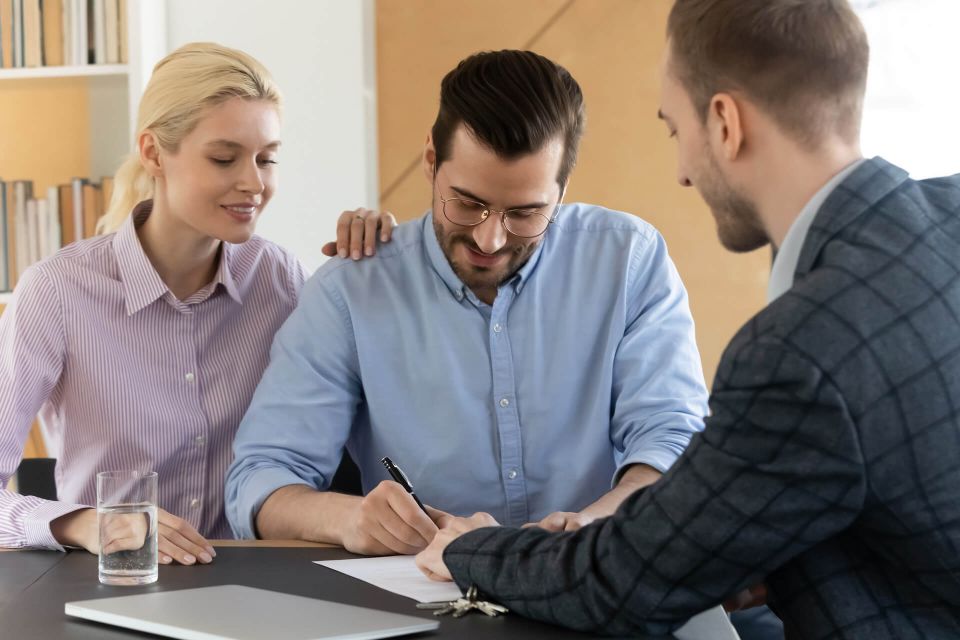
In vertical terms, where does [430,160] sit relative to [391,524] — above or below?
above

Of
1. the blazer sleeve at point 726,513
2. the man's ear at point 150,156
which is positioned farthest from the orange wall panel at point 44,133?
the blazer sleeve at point 726,513

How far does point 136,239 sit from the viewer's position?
199cm

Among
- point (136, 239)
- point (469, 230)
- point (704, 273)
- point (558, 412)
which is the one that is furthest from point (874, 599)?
point (704, 273)

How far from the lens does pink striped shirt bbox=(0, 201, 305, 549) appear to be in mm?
1888

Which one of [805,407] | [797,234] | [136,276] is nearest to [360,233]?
[136,276]

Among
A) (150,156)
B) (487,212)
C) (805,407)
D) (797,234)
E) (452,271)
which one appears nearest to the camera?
(805,407)

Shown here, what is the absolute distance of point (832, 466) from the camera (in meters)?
0.97

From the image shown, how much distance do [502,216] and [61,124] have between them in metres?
1.89

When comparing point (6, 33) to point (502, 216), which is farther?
point (6, 33)

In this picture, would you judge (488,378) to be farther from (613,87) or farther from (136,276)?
(613,87)

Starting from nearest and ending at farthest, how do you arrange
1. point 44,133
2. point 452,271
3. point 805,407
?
1. point 805,407
2. point 452,271
3. point 44,133

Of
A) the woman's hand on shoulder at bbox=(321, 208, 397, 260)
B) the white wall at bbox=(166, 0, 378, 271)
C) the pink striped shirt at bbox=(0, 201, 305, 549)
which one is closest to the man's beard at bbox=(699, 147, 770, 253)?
the woman's hand on shoulder at bbox=(321, 208, 397, 260)

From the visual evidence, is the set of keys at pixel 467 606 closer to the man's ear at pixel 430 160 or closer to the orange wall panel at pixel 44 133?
the man's ear at pixel 430 160

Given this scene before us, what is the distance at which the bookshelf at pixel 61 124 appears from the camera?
9.99 ft
